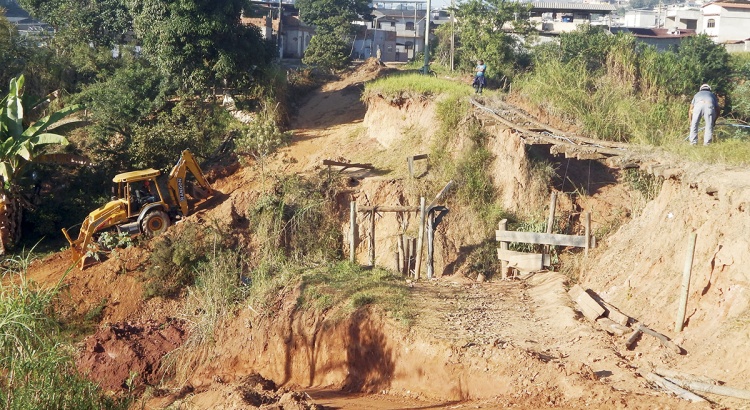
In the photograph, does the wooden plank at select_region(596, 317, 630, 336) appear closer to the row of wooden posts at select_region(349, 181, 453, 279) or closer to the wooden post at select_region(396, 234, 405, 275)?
the row of wooden posts at select_region(349, 181, 453, 279)

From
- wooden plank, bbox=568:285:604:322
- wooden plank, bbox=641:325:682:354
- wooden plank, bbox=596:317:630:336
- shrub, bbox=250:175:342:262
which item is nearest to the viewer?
wooden plank, bbox=641:325:682:354

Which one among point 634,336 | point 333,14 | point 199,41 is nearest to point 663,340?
point 634,336

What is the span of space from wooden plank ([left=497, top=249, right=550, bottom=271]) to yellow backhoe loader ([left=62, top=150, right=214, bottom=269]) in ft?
25.9

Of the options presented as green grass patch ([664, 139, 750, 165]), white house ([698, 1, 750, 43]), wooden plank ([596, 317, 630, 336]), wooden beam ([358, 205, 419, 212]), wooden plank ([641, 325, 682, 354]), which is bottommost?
wooden plank ([596, 317, 630, 336])

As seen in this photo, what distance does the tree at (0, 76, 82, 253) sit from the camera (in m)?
19.4

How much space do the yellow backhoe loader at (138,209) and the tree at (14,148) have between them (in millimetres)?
1815

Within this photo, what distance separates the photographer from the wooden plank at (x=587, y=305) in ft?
40.3

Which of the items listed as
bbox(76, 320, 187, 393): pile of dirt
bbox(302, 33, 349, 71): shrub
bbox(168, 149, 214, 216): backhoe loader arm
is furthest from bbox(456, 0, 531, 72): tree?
bbox(76, 320, 187, 393): pile of dirt

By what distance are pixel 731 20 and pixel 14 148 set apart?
137 feet

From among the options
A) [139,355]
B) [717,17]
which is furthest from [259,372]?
[717,17]

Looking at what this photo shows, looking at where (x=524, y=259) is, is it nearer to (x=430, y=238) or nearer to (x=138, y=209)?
(x=430, y=238)

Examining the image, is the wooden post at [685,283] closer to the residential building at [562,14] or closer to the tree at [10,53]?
the tree at [10,53]

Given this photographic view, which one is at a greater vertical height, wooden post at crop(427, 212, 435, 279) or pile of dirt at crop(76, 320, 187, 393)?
wooden post at crop(427, 212, 435, 279)

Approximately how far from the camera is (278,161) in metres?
21.6
